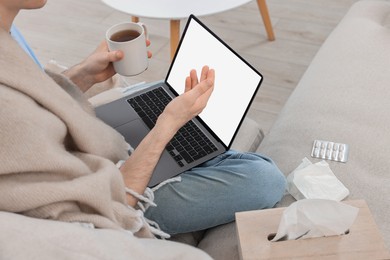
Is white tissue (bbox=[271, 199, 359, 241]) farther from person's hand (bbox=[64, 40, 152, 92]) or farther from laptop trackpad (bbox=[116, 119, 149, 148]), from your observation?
person's hand (bbox=[64, 40, 152, 92])

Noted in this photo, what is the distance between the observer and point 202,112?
4.32 feet

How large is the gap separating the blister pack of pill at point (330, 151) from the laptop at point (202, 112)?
24cm

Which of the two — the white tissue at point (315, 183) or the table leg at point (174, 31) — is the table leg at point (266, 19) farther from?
the white tissue at point (315, 183)

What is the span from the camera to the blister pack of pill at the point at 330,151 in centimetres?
126

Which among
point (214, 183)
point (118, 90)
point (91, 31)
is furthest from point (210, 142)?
point (91, 31)

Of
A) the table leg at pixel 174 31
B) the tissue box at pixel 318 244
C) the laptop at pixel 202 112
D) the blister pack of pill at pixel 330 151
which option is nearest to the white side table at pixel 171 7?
the table leg at pixel 174 31

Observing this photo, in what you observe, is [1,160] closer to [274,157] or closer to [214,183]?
[214,183]

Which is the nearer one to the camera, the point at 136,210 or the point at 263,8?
the point at 136,210

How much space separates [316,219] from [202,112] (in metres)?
0.49

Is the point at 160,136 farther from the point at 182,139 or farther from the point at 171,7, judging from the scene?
the point at 171,7

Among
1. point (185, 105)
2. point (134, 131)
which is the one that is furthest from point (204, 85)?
point (134, 131)

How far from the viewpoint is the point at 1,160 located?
0.79 metres

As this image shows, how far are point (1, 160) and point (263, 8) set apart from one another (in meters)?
1.80

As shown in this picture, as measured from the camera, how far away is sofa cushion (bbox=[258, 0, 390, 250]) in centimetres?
121
